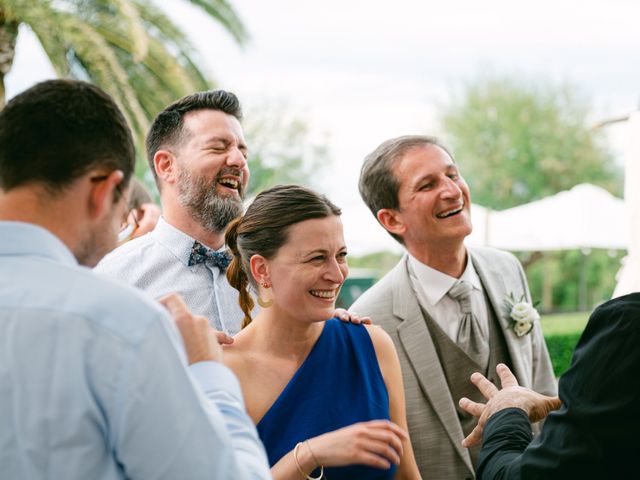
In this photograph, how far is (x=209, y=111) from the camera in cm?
363

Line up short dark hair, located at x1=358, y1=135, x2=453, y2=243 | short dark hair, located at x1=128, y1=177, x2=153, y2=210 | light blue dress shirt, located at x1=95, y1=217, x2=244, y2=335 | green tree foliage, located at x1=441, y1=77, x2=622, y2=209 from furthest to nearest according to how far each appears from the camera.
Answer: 1. green tree foliage, located at x1=441, y1=77, x2=622, y2=209
2. short dark hair, located at x1=128, y1=177, x2=153, y2=210
3. short dark hair, located at x1=358, y1=135, x2=453, y2=243
4. light blue dress shirt, located at x1=95, y1=217, x2=244, y2=335

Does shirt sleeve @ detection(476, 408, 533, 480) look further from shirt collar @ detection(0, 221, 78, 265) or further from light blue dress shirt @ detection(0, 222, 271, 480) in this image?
shirt collar @ detection(0, 221, 78, 265)

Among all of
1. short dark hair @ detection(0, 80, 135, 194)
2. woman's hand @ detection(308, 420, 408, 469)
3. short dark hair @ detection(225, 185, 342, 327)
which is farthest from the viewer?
short dark hair @ detection(225, 185, 342, 327)

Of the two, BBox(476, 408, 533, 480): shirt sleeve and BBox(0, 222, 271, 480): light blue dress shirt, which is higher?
BBox(0, 222, 271, 480): light blue dress shirt

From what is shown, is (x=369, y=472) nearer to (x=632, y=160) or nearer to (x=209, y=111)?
(x=209, y=111)

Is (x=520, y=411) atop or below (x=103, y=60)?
below

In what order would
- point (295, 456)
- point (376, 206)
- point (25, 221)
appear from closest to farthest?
point (25, 221) < point (295, 456) < point (376, 206)

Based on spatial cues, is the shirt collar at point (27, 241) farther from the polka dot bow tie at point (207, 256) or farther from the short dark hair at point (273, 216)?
the polka dot bow tie at point (207, 256)

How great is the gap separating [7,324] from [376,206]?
261 centimetres

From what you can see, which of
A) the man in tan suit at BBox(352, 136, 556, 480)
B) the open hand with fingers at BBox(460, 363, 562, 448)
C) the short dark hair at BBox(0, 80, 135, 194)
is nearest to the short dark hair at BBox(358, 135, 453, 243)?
the man in tan suit at BBox(352, 136, 556, 480)

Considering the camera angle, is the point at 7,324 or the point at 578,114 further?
the point at 578,114

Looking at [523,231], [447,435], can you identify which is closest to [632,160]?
[447,435]

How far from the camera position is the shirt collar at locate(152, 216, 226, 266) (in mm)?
3459

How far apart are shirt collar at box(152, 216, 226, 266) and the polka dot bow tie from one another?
23 millimetres
